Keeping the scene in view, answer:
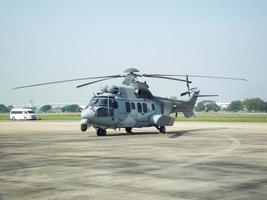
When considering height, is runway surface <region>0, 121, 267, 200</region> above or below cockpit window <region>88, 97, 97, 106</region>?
below

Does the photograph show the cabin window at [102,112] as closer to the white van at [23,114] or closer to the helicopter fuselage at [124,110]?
the helicopter fuselage at [124,110]

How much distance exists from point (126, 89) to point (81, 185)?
20.4 meters

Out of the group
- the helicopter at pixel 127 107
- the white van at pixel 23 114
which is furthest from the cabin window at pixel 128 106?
the white van at pixel 23 114

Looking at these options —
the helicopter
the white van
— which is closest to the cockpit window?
the helicopter

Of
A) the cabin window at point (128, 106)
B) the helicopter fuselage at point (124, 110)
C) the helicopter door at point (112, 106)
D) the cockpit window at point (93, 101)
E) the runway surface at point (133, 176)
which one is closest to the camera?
the runway surface at point (133, 176)

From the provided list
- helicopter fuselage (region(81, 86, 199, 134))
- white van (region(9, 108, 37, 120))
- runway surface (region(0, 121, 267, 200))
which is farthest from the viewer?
white van (region(9, 108, 37, 120))

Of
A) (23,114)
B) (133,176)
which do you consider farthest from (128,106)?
(23,114)

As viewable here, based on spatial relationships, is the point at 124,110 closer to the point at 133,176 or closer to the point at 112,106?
the point at 112,106

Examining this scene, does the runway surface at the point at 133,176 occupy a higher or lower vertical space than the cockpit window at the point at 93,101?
lower

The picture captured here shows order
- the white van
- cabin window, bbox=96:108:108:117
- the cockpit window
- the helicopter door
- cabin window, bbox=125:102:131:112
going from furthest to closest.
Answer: the white van < cabin window, bbox=125:102:131:112 < the helicopter door < the cockpit window < cabin window, bbox=96:108:108:117

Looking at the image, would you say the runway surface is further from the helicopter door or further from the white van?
the white van

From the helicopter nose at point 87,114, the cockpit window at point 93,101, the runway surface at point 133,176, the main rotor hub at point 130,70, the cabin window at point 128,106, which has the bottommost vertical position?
the runway surface at point 133,176

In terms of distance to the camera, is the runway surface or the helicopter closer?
the runway surface

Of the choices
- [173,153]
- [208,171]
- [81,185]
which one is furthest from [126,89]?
[81,185]
